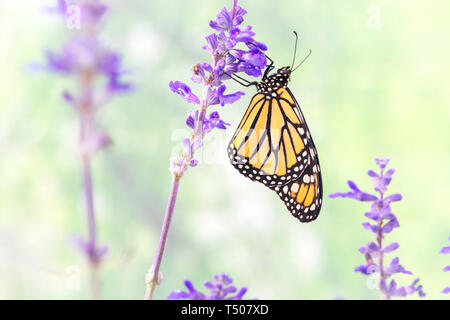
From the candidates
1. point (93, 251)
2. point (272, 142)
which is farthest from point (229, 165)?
point (93, 251)

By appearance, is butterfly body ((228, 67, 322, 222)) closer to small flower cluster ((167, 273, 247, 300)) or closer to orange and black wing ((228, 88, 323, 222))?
orange and black wing ((228, 88, 323, 222))

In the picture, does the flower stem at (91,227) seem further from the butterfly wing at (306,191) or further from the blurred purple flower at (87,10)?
the butterfly wing at (306,191)

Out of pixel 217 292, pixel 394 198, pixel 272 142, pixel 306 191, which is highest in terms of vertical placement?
pixel 272 142

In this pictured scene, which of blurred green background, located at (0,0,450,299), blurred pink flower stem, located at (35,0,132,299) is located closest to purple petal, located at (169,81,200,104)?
blurred pink flower stem, located at (35,0,132,299)

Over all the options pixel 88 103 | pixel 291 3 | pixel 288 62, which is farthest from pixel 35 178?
pixel 88 103

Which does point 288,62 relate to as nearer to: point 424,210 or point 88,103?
point 424,210

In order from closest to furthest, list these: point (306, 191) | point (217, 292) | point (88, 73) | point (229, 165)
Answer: point (88, 73)
point (217, 292)
point (306, 191)
point (229, 165)

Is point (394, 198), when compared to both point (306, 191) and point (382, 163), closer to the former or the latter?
point (382, 163)
